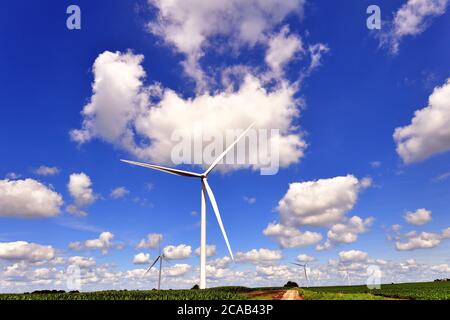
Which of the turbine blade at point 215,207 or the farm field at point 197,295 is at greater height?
the turbine blade at point 215,207

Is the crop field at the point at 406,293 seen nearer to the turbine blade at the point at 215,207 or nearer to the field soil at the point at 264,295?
the field soil at the point at 264,295

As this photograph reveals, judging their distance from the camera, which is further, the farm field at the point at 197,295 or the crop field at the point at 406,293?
the crop field at the point at 406,293

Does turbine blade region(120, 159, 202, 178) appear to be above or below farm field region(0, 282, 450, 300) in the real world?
above

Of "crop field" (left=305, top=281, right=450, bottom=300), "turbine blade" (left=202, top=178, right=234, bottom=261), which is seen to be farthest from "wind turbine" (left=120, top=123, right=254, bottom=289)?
"crop field" (left=305, top=281, right=450, bottom=300)

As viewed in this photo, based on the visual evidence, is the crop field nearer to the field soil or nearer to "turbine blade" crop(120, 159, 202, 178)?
the field soil

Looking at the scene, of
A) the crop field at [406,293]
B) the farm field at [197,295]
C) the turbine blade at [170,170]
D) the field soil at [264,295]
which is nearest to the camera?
the farm field at [197,295]

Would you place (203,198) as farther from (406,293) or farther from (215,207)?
(406,293)

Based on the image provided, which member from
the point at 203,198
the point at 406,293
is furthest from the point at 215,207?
the point at 406,293

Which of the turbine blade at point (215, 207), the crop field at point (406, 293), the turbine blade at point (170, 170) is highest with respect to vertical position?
the turbine blade at point (170, 170)

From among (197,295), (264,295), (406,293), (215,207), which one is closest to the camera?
(197,295)

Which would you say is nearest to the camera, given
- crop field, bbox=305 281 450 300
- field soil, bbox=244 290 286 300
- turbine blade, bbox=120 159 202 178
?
field soil, bbox=244 290 286 300

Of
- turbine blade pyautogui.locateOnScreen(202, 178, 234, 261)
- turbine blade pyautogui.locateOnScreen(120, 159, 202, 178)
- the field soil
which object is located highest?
turbine blade pyautogui.locateOnScreen(120, 159, 202, 178)

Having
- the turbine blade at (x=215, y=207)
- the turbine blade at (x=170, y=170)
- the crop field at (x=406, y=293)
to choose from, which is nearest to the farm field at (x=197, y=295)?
the crop field at (x=406, y=293)
